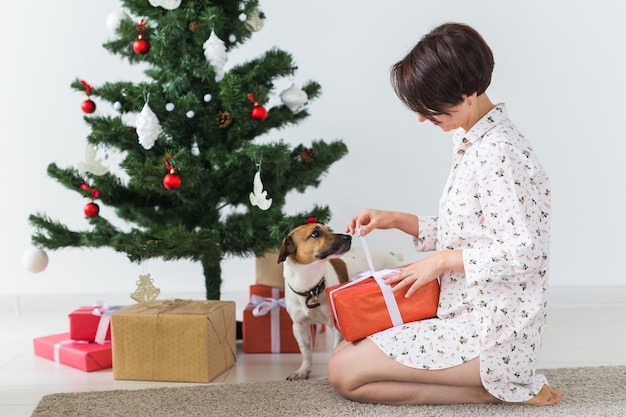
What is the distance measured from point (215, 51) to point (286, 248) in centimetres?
67

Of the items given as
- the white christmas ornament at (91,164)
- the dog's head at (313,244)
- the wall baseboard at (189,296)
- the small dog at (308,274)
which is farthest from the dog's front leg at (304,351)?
the wall baseboard at (189,296)

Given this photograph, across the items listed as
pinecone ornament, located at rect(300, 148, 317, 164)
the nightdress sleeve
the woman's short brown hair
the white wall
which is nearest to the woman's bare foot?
the nightdress sleeve

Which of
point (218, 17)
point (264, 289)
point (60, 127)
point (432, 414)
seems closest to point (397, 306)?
point (432, 414)

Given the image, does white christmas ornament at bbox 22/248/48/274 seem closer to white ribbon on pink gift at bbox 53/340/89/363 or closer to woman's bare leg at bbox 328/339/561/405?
white ribbon on pink gift at bbox 53/340/89/363

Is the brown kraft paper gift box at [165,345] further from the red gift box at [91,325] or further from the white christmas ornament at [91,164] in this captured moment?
the white christmas ornament at [91,164]

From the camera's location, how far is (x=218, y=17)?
217 centimetres

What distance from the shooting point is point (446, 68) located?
4.94ft

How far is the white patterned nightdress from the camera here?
1505mm

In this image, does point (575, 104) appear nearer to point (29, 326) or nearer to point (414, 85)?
point (414, 85)

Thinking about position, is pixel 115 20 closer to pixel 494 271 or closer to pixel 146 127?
pixel 146 127

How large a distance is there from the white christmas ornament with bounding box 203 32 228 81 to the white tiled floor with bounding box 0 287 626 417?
37.0 inches

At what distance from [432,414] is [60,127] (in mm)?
2114

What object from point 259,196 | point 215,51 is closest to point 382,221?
point 259,196

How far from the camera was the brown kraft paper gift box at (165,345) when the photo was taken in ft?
6.40
